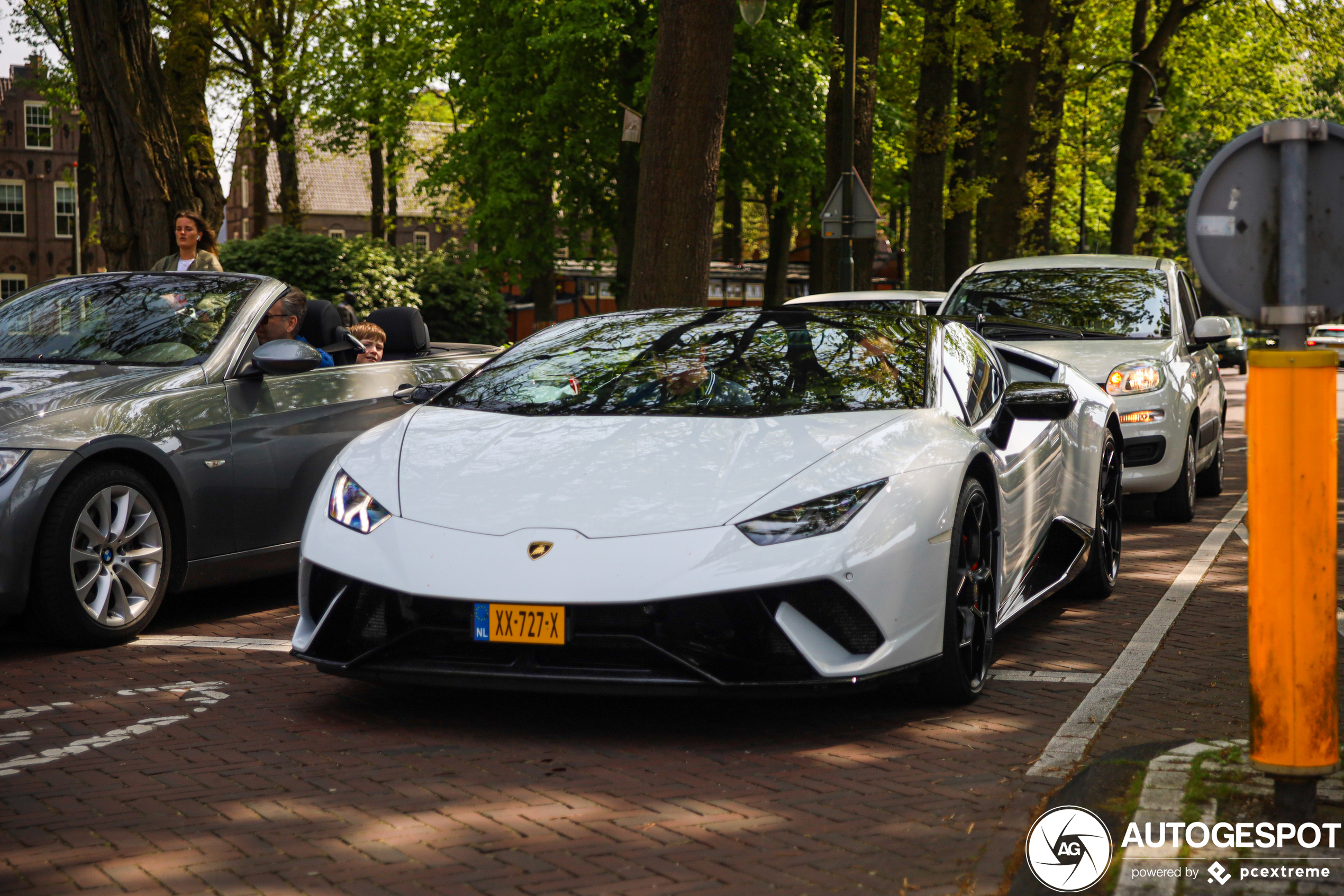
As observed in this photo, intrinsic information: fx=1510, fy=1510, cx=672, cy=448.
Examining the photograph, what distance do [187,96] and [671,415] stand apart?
14.3 meters

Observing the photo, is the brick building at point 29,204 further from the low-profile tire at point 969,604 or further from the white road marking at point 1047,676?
the low-profile tire at point 969,604

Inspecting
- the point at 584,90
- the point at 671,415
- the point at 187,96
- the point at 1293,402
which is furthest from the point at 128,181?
the point at 584,90

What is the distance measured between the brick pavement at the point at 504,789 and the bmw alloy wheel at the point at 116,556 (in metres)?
0.34

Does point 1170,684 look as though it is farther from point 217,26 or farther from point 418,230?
point 418,230

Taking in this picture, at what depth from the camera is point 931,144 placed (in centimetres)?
2144

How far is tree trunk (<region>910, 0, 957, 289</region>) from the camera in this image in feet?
68.5

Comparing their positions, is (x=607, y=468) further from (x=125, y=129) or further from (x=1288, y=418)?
(x=125, y=129)

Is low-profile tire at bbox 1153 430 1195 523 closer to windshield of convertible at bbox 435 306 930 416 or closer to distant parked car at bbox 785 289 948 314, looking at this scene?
distant parked car at bbox 785 289 948 314

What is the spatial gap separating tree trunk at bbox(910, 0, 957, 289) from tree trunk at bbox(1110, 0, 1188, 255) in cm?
866

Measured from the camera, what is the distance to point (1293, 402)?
3.56m

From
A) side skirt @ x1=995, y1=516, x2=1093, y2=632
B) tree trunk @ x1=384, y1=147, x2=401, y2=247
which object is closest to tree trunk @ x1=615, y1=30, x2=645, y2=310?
tree trunk @ x1=384, y1=147, x2=401, y2=247

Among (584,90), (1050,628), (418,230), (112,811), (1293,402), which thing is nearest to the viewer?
(1293,402)

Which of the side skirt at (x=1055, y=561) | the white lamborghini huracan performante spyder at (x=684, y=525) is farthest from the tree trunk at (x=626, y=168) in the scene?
the white lamborghini huracan performante spyder at (x=684, y=525)

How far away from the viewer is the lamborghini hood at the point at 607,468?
4574mm
